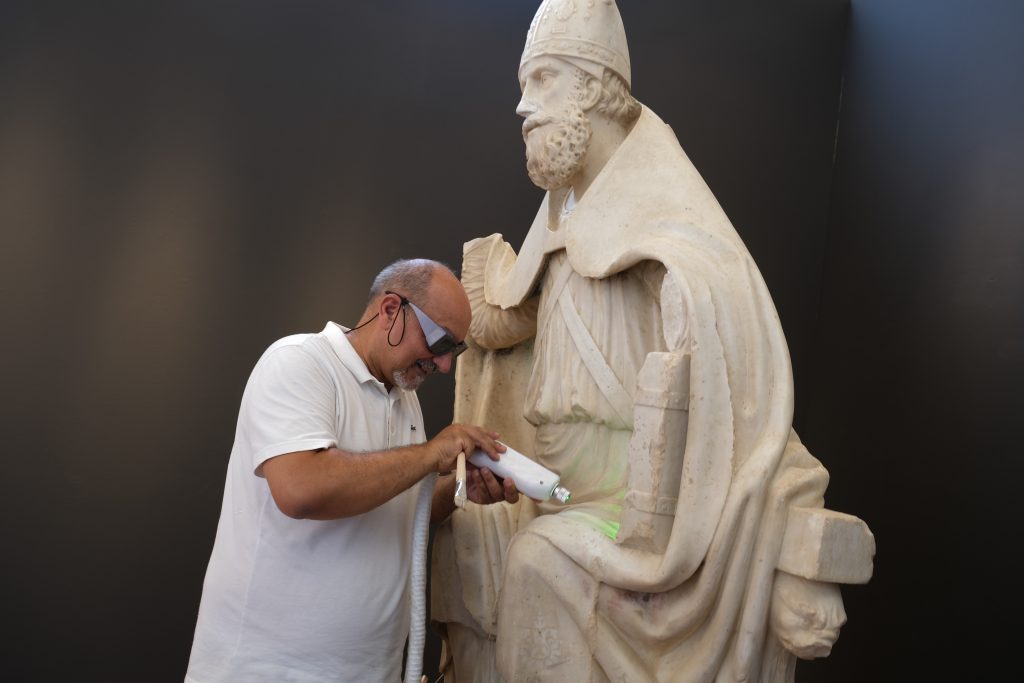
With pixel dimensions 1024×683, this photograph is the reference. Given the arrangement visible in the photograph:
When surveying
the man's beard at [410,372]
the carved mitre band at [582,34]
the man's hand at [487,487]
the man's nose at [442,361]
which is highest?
the carved mitre band at [582,34]

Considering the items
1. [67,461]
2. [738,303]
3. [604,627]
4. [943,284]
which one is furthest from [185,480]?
[943,284]

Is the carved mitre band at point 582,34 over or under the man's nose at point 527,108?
over

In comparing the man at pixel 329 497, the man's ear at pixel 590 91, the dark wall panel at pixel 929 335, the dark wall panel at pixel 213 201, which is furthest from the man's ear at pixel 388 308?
the dark wall panel at pixel 929 335

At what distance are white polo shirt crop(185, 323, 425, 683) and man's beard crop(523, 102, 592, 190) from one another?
734mm

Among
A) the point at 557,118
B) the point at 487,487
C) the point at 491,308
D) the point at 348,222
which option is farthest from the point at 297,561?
the point at 348,222

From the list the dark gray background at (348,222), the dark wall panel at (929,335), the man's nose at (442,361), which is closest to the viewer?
the man's nose at (442,361)

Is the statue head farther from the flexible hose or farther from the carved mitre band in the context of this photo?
the flexible hose

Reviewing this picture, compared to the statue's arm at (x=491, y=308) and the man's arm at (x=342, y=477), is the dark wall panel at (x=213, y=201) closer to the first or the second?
the statue's arm at (x=491, y=308)

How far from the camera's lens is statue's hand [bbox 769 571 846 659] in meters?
2.06

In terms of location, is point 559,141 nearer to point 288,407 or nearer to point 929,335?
point 288,407

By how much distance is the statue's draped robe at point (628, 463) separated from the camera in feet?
7.02

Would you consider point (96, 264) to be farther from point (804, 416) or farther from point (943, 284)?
point (943, 284)

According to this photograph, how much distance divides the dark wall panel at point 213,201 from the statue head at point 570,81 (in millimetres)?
1731

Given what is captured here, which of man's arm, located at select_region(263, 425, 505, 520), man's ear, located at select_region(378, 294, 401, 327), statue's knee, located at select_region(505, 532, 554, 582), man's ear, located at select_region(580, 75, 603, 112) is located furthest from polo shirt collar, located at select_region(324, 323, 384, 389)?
man's ear, located at select_region(580, 75, 603, 112)
